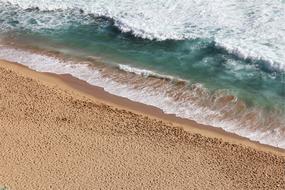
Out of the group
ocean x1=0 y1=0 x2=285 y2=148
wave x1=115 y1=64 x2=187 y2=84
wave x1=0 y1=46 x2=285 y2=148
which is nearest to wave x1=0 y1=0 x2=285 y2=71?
ocean x1=0 y1=0 x2=285 y2=148

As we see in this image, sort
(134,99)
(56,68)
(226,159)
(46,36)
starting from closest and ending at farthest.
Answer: (226,159) → (134,99) → (56,68) → (46,36)

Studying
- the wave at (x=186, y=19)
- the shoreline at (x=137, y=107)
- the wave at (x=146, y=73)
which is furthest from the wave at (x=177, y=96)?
the wave at (x=186, y=19)

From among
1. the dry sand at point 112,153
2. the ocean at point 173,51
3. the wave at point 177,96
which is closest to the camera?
the dry sand at point 112,153

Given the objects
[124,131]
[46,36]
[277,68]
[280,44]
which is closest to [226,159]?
[124,131]

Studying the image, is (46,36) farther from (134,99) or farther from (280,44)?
(280,44)

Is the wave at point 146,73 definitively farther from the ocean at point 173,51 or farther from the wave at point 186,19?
the wave at point 186,19

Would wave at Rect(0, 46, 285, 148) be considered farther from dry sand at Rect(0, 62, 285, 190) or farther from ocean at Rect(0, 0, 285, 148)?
dry sand at Rect(0, 62, 285, 190)

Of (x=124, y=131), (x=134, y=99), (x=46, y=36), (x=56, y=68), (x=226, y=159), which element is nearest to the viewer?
(x=226, y=159)
